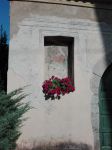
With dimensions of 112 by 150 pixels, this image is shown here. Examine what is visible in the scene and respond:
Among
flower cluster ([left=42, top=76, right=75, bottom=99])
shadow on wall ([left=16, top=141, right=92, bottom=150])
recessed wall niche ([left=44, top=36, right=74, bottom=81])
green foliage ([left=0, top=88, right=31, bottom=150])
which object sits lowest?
shadow on wall ([left=16, top=141, right=92, bottom=150])

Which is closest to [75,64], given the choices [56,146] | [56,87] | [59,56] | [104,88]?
[59,56]

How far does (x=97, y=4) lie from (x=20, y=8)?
1.76 metres

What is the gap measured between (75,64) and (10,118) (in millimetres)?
2083

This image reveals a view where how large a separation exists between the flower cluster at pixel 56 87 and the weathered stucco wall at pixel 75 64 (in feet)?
0.41

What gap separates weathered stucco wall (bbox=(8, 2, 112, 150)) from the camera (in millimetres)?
6750

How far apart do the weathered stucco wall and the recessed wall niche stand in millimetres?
184

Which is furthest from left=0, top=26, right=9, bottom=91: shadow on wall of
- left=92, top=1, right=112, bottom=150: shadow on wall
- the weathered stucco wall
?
left=92, top=1, right=112, bottom=150: shadow on wall

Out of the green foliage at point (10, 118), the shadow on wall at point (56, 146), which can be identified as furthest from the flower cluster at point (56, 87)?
the shadow on wall at point (56, 146)

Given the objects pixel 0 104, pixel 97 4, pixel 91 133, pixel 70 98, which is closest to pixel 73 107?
pixel 70 98

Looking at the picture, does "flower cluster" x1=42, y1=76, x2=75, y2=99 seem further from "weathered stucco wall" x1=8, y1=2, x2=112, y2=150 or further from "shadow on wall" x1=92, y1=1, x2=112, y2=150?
"shadow on wall" x1=92, y1=1, x2=112, y2=150

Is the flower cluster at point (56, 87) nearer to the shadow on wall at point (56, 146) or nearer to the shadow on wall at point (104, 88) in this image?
the shadow on wall at point (104, 88)

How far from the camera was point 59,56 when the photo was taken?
7410 millimetres

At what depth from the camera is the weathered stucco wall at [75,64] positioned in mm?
6750

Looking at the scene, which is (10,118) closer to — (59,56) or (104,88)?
(59,56)
